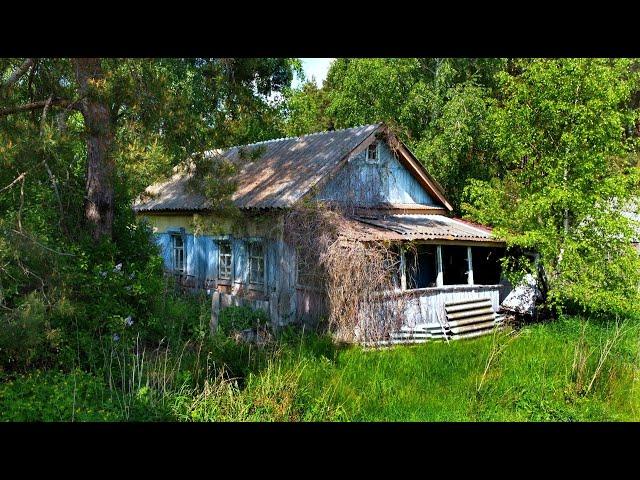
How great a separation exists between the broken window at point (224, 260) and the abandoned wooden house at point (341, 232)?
31 millimetres

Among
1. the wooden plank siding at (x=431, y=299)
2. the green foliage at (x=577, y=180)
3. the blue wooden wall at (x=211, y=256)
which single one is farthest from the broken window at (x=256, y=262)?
the green foliage at (x=577, y=180)

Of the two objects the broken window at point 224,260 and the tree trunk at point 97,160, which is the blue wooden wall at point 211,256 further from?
the tree trunk at point 97,160

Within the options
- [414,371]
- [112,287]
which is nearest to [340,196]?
[414,371]

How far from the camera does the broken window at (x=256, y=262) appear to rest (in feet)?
46.5

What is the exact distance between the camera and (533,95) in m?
13.4

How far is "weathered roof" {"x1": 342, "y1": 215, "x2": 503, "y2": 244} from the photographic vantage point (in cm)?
1188

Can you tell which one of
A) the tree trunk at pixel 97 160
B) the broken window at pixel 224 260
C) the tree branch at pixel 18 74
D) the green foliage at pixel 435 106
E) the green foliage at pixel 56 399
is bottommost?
the green foliage at pixel 56 399

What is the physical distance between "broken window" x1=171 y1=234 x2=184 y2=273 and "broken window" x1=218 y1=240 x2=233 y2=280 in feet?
7.04

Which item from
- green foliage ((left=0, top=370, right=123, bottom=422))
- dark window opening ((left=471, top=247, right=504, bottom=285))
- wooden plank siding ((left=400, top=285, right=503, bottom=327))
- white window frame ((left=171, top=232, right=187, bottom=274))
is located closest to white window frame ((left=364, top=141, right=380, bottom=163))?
wooden plank siding ((left=400, top=285, right=503, bottom=327))

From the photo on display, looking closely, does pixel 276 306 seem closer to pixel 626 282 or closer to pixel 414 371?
pixel 414 371

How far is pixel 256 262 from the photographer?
568 inches

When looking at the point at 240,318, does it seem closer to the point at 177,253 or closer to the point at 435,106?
the point at 177,253

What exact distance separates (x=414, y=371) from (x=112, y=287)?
4.97 meters

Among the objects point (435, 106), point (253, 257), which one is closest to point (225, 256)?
point (253, 257)
